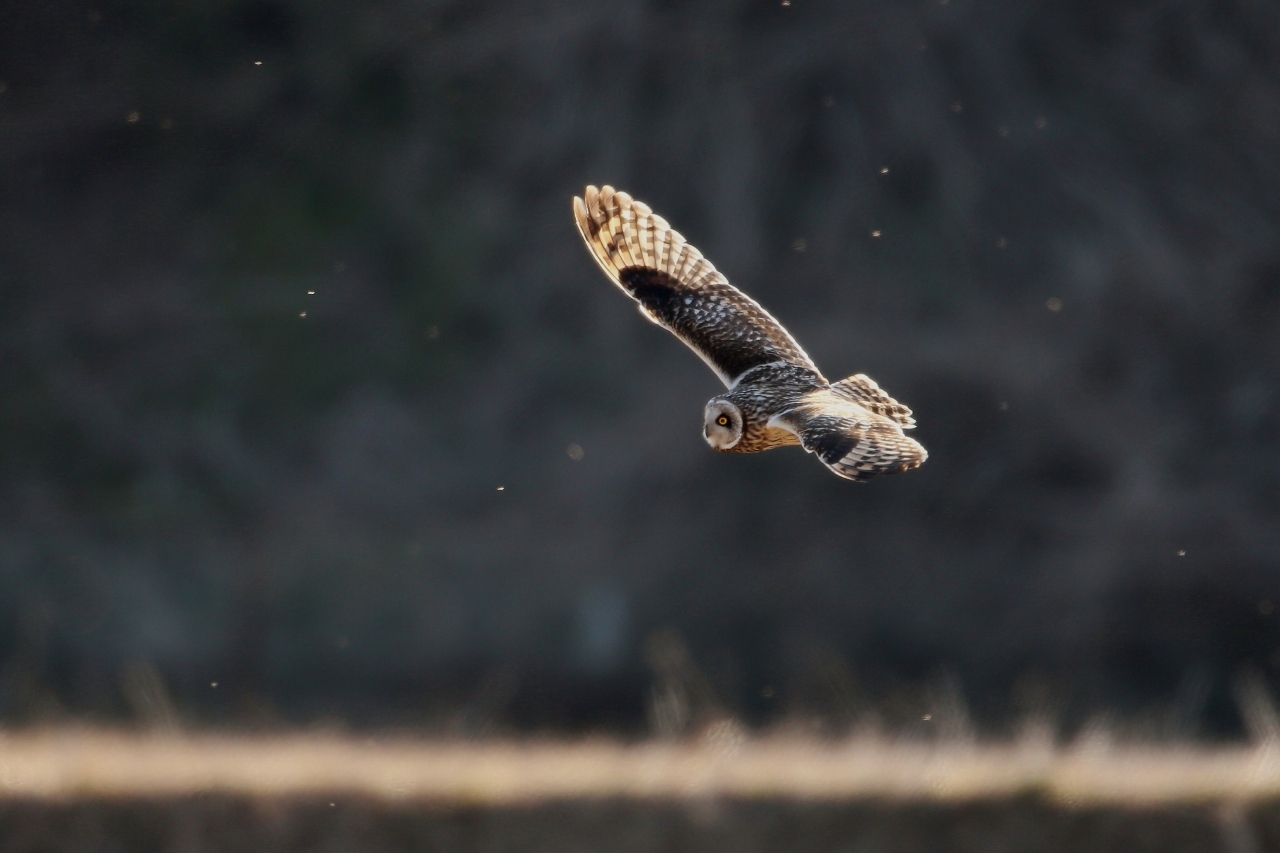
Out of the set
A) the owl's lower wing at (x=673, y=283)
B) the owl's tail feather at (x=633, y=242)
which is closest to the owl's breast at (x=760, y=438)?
the owl's lower wing at (x=673, y=283)

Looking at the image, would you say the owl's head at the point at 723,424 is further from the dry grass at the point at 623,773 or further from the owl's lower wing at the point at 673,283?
the dry grass at the point at 623,773

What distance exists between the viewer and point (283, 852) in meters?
4.34

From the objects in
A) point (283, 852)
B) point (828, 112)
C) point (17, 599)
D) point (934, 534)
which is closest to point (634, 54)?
point (828, 112)

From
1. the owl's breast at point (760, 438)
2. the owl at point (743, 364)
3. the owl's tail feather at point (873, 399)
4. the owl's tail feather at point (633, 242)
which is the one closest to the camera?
the owl at point (743, 364)

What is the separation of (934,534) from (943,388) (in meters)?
1.20

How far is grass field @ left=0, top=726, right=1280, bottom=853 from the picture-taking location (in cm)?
435

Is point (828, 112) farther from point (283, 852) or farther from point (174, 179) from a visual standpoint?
point (283, 852)

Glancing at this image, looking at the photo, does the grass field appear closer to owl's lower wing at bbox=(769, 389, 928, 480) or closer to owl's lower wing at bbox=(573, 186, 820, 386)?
owl's lower wing at bbox=(573, 186, 820, 386)

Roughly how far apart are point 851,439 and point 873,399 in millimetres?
734

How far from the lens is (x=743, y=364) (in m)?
3.83

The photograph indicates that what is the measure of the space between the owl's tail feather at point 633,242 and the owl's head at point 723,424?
0.88m

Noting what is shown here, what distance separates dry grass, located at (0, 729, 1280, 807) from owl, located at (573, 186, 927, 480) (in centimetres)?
132

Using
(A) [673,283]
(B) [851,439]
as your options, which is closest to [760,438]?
(B) [851,439]

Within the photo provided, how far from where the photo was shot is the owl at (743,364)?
110 inches
